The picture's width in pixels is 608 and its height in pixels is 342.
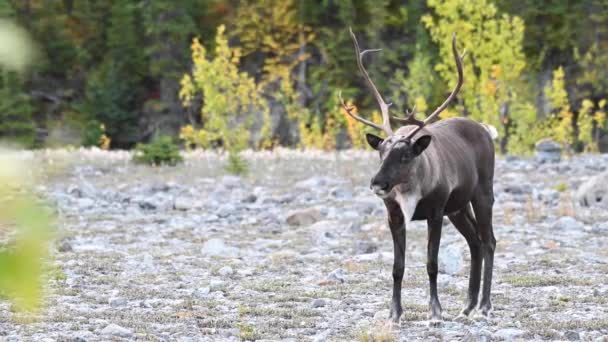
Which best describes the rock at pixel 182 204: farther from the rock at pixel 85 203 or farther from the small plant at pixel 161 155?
the small plant at pixel 161 155

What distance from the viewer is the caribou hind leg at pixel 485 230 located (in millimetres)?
6422

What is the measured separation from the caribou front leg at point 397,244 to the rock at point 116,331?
1.62 metres

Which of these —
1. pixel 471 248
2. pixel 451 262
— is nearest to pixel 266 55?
pixel 451 262

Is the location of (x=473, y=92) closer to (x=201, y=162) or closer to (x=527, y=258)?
(x=201, y=162)

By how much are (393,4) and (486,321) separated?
3347 centimetres

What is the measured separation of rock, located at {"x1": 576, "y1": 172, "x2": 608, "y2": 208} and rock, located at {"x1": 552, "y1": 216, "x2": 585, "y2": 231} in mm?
1851

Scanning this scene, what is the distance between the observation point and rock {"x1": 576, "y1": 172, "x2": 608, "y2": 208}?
12.9 m

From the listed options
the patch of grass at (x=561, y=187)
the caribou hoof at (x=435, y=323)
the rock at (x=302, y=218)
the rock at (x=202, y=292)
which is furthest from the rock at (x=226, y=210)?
the caribou hoof at (x=435, y=323)

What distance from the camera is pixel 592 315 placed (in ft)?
20.5

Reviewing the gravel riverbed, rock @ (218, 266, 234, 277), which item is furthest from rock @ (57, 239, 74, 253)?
rock @ (218, 266, 234, 277)

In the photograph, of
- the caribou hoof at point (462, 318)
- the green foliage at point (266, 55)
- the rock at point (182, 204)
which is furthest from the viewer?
the green foliage at point (266, 55)

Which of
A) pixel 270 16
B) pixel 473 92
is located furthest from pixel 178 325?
pixel 270 16

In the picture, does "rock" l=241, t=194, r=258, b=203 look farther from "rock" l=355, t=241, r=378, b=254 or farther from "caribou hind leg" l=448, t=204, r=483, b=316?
"caribou hind leg" l=448, t=204, r=483, b=316

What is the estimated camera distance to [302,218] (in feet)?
39.1
